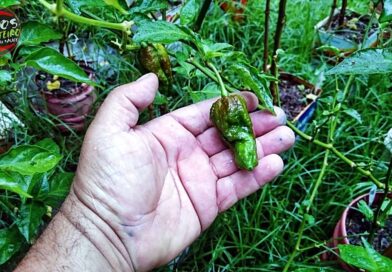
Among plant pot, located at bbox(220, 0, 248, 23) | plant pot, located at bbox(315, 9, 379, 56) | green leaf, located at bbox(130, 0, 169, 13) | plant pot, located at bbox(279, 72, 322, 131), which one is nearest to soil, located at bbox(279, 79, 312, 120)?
plant pot, located at bbox(279, 72, 322, 131)

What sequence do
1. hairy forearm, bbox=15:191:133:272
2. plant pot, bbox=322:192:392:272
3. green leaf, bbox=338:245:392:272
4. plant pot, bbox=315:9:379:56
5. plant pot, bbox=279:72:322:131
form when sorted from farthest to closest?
plant pot, bbox=315:9:379:56 → plant pot, bbox=279:72:322:131 → plant pot, bbox=322:192:392:272 → hairy forearm, bbox=15:191:133:272 → green leaf, bbox=338:245:392:272

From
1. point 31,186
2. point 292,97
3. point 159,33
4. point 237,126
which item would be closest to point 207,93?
point 237,126

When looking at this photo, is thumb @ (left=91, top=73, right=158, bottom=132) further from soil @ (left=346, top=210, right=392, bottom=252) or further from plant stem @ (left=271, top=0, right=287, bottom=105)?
soil @ (left=346, top=210, right=392, bottom=252)

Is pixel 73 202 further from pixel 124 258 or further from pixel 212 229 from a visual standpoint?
pixel 212 229

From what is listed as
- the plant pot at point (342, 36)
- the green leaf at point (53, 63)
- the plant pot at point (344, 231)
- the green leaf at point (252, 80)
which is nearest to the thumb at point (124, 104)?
the green leaf at point (53, 63)

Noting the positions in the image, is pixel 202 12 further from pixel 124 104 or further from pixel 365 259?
pixel 365 259

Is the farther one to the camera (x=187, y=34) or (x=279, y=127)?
(x=279, y=127)

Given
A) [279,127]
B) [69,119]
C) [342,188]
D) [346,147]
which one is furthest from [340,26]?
→ [69,119]
